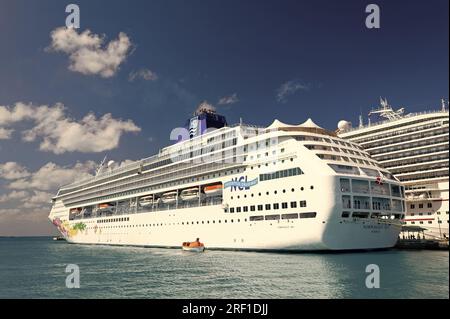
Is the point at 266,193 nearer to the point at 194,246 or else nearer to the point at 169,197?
the point at 194,246

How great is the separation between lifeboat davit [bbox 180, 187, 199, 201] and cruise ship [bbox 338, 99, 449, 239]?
28.6 metres

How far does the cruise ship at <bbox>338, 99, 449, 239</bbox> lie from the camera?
43875mm

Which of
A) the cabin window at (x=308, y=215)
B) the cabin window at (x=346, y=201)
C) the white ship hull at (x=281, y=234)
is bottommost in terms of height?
the white ship hull at (x=281, y=234)

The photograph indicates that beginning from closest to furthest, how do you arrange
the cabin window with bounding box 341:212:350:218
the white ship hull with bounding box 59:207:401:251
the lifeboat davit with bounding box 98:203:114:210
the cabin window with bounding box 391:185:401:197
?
1. the white ship hull with bounding box 59:207:401:251
2. the cabin window with bounding box 341:212:350:218
3. the cabin window with bounding box 391:185:401:197
4. the lifeboat davit with bounding box 98:203:114:210

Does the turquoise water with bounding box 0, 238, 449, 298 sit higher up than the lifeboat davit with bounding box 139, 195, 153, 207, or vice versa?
the lifeboat davit with bounding box 139, 195, 153, 207

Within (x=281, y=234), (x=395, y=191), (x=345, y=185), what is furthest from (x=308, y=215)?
(x=395, y=191)

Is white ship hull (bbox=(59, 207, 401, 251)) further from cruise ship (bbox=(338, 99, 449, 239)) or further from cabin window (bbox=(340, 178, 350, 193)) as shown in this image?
cruise ship (bbox=(338, 99, 449, 239))

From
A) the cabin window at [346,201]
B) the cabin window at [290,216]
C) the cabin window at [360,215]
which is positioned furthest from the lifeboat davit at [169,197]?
the cabin window at [360,215]

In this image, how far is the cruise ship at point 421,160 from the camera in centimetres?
4388

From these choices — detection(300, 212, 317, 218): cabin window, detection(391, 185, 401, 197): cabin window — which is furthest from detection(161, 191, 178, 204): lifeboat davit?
detection(391, 185, 401, 197): cabin window

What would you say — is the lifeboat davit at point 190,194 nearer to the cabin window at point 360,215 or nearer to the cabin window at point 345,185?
the cabin window at point 345,185

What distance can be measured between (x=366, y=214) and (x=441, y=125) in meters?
23.6

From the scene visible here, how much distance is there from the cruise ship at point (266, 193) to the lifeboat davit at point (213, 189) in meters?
0.13
